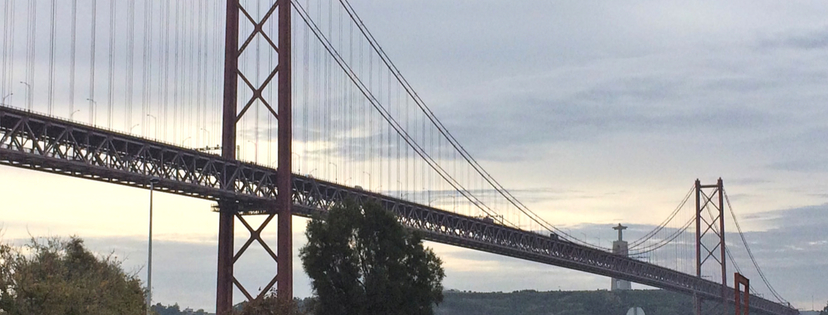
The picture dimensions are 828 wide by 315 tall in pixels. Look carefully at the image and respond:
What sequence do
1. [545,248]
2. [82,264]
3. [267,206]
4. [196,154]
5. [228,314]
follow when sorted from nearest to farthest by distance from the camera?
[82,264] → [228,314] → [196,154] → [267,206] → [545,248]

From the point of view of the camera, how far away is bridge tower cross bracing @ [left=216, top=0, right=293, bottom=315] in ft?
251

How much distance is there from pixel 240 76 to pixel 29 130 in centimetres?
1871

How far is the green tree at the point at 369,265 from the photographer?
53094 millimetres

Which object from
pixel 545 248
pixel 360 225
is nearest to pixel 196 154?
pixel 360 225

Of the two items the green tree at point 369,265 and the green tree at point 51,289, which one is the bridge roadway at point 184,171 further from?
the green tree at point 51,289

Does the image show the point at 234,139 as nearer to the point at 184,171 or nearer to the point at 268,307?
the point at 184,171

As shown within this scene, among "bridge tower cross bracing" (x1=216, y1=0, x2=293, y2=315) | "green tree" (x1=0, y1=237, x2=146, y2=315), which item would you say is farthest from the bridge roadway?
"green tree" (x1=0, y1=237, x2=146, y2=315)

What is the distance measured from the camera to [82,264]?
159ft

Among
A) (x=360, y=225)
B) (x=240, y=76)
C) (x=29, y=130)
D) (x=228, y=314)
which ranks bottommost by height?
(x=228, y=314)

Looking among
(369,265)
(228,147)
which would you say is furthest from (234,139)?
(369,265)

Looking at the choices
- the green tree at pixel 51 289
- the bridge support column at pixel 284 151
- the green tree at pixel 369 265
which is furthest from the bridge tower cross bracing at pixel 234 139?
the green tree at pixel 51 289

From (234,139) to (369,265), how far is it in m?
26.1

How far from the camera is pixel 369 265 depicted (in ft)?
178

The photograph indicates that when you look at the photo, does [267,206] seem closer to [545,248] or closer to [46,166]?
[46,166]
